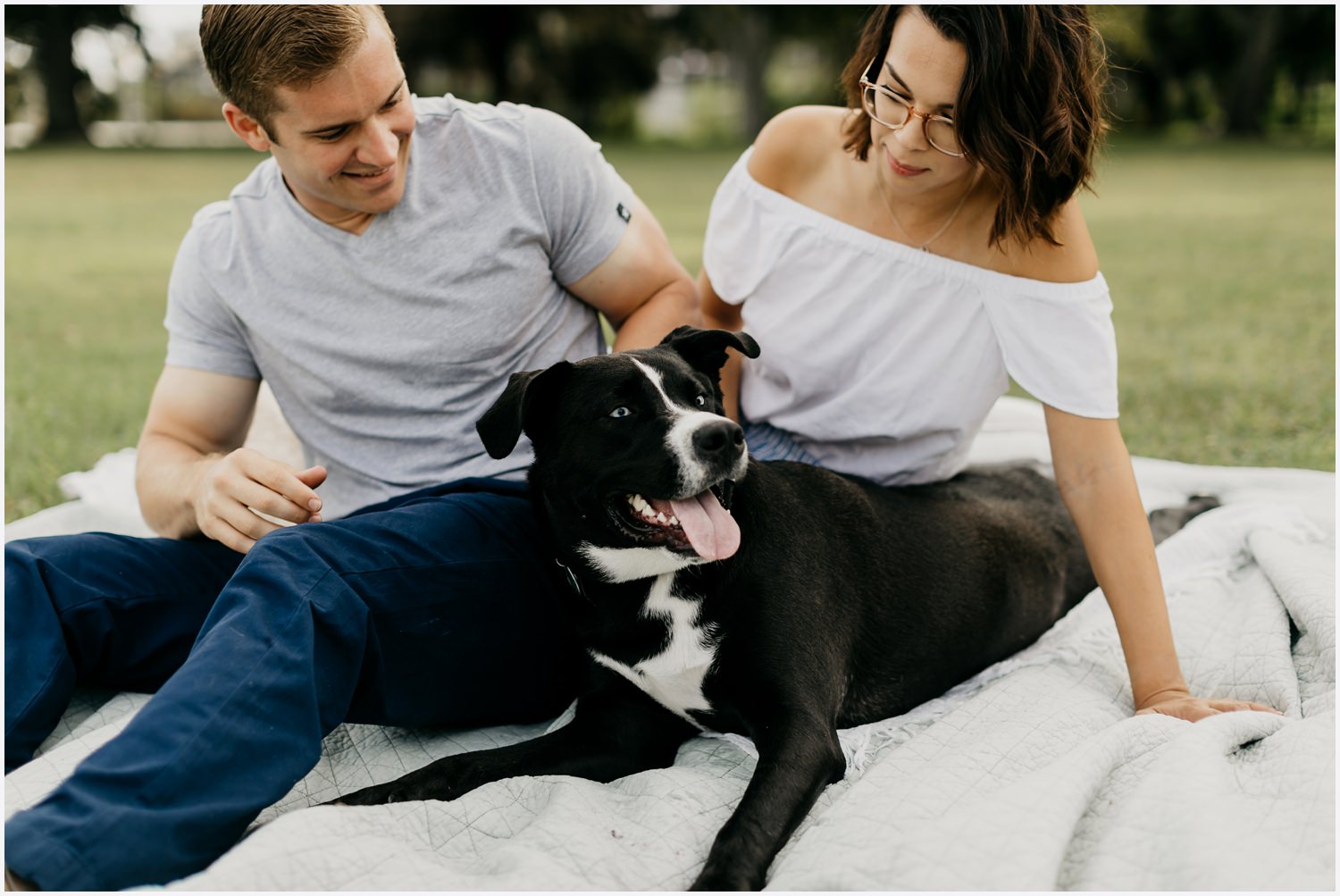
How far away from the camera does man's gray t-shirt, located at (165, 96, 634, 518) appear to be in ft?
10.2

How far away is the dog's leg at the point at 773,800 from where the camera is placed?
7.01ft

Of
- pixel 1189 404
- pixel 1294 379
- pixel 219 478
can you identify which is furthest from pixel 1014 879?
pixel 1294 379

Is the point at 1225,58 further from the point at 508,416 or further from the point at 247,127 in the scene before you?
the point at 508,416

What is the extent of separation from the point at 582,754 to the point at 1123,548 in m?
1.34

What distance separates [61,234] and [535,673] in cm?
1111

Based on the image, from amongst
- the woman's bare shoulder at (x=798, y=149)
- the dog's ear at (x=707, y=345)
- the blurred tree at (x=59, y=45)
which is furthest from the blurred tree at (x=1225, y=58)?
the dog's ear at (x=707, y=345)

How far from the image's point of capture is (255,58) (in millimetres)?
2869

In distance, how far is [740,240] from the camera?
135 inches

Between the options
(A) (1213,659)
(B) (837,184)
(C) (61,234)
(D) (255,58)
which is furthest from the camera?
(C) (61,234)

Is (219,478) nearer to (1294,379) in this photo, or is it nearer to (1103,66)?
(1103,66)

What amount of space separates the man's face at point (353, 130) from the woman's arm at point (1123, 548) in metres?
1.71

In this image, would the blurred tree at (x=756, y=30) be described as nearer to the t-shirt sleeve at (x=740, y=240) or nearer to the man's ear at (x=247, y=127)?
the t-shirt sleeve at (x=740, y=240)

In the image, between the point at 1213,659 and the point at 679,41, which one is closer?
the point at 1213,659

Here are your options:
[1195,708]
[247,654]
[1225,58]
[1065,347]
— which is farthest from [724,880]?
[1225,58]
